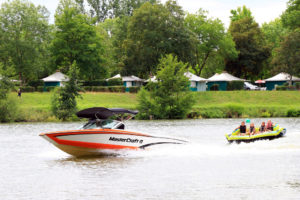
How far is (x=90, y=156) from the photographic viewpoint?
1028 inches

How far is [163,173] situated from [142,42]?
6269 cm

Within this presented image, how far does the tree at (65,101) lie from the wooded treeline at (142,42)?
2496 cm

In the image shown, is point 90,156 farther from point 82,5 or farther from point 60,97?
point 82,5

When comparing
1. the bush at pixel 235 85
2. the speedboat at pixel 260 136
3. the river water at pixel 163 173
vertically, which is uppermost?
the bush at pixel 235 85

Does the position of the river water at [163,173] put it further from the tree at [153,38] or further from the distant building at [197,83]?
the distant building at [197,83]

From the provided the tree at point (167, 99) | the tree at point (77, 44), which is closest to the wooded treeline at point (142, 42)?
the tree at point (77, 44)

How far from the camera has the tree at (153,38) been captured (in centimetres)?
8169

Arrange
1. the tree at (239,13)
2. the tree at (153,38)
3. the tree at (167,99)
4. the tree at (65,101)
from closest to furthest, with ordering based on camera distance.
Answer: the tree at (65,101) → the tree at (167,99) → the tree at (153,38) → the tree at (239,13)

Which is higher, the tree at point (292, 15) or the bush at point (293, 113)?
the tree at point (292, 15)

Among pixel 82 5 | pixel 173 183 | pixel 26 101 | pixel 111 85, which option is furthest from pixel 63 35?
pixel 173 183

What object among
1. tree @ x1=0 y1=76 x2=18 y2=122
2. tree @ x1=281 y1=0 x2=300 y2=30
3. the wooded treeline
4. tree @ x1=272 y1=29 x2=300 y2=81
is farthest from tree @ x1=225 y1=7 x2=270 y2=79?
tree @ x1=0 y1=76 x2=18 y2=122

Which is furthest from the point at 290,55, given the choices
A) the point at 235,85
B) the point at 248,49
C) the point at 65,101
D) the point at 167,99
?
the point at 65,101

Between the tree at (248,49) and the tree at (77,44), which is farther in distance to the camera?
the tree at (248,49)

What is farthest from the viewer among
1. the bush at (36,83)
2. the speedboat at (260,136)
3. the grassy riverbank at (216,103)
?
the bush at (36,83)
